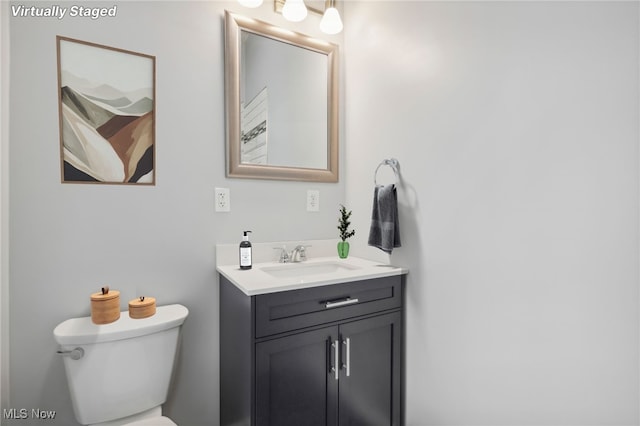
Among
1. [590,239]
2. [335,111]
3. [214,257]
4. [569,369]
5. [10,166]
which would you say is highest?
[335,111]

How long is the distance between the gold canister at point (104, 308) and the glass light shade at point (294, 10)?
5.35 ft

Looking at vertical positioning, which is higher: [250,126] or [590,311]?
[250,126]

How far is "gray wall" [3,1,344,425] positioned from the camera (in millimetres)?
1231

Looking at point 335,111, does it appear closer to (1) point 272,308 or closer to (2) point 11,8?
(1) point 272,308

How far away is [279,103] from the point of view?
5.79ft

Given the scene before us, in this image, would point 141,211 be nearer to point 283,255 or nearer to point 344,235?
point 283,255

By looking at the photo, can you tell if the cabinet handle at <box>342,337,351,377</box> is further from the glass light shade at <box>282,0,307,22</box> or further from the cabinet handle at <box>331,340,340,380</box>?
the glass light shade at <box>282,0,307,22</box>

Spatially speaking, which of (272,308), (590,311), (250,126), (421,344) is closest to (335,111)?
(250,126)

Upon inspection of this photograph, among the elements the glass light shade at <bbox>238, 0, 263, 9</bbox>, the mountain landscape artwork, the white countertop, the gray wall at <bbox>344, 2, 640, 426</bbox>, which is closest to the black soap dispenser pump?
the white countertop

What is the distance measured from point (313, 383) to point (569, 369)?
35.5 inches

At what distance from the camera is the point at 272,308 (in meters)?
1.19

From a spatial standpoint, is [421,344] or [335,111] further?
[335,111]

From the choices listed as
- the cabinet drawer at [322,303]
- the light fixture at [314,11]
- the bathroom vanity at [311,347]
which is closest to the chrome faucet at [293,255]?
the bathroom vanity at [311,347]

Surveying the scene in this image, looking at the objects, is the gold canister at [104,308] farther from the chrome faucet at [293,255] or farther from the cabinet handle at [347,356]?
the cabinet handle at [347,356]
